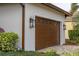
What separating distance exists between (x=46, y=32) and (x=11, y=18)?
3944 millimetres

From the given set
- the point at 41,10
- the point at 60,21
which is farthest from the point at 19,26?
the point at 60,21

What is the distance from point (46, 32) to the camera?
57.1 feet

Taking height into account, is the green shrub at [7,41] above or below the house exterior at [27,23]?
below

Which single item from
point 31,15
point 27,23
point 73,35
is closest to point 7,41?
point 27,23

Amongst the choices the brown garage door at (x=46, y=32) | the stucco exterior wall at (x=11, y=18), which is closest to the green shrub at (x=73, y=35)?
the brown garage door at (x=46, y=32)

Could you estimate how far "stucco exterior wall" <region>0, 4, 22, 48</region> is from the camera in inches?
549

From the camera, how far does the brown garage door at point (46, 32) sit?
15664mm

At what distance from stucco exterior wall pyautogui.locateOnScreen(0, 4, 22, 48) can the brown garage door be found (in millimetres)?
1701

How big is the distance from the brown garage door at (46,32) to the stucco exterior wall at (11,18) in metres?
1.70

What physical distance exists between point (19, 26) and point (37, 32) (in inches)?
73.8

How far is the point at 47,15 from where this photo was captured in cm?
1742

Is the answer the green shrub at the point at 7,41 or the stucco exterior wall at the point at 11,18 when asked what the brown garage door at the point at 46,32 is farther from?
the green shrub at the point at 7,41

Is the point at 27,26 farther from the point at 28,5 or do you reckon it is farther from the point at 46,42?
the point at 46,42

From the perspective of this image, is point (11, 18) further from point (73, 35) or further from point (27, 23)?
point (73, 35)
